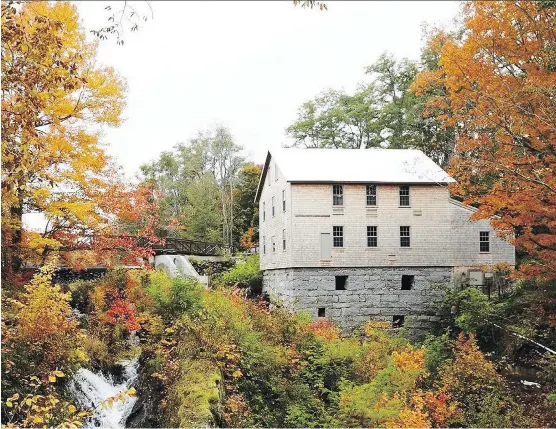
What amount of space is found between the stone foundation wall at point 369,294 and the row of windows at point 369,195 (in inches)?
114

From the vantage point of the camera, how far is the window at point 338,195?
25.7 meters

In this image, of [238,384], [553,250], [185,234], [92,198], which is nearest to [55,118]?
[92,198]

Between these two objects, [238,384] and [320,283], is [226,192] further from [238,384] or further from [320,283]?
[238,384]

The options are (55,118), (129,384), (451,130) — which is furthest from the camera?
(451,130)

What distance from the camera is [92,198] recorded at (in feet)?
48.6

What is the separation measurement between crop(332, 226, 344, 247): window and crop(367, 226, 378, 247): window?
1.19 metres

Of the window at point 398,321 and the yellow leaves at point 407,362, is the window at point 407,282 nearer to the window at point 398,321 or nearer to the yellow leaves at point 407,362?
the window at point 398,321

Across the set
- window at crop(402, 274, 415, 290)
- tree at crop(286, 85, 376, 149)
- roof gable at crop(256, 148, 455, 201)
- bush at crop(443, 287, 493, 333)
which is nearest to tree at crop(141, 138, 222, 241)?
tree at crop(286, 85, 376, 149)

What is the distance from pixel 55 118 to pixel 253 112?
26703mm

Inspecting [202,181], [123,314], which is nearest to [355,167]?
[202,181]

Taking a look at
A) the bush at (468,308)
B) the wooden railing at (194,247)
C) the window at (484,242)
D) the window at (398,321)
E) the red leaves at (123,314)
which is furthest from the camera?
A: the wooden railing at (194,247)

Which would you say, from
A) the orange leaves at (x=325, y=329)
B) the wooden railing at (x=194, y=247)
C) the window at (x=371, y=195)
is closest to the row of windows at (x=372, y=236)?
the window at (x=371, y=195)

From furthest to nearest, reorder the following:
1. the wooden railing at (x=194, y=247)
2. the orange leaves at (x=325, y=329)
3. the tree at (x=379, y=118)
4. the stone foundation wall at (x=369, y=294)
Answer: the tree at (x=379, y=118), the wooden railing at (x=194, y=247), the stone foundation wall at (x=369, y=294), the orange leaves at (x=325, y=329)

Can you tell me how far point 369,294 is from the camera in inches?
1001
